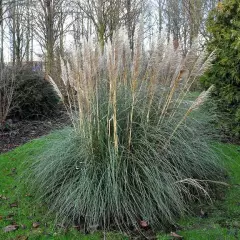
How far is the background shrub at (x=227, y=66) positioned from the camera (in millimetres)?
5117

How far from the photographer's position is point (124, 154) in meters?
2.95

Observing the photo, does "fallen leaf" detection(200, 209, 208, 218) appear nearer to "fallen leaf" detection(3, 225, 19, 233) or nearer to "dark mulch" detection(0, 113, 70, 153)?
"fallen leaf" detection(3, 225, 19, 233)

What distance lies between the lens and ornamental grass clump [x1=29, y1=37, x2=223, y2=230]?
2.71 metres

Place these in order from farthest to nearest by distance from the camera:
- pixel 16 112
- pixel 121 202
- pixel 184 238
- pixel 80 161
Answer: pixel 16 112 < pixel 80 161 < pixel 121 202 < pixel 184 238

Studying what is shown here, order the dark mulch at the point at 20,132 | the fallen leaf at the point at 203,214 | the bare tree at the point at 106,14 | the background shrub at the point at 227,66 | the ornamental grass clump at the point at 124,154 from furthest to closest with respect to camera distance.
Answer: the bare tree at the point at 106,14 → the dark mulch at the point at 20,132 → the background shrub at the point at 227,66 → the fallen leaf at the point at 203,214 → the ornamental grass clump at the point at 124,154

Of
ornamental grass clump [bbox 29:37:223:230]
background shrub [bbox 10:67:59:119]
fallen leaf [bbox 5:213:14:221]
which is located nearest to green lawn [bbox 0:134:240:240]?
fallen leaf [bbox 5:213:14:221]

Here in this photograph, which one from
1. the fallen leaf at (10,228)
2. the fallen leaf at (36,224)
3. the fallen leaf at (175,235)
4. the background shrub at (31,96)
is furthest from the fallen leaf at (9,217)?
the background shrub at (31,96)

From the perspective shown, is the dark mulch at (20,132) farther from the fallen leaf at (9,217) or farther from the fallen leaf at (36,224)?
the fallen leaf at (36,224)

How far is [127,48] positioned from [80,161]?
125 centimetres

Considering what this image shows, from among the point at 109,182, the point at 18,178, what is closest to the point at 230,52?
the point at 109,182

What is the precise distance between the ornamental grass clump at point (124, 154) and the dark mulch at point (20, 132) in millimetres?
2084

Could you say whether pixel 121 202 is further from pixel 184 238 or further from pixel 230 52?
pixel 230 52

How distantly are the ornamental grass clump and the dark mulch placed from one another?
6.84 feet

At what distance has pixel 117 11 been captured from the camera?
12.0 m
